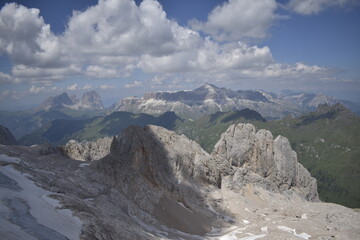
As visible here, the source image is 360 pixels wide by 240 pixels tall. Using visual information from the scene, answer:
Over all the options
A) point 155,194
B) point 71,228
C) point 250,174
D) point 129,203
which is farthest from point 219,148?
point 71,228

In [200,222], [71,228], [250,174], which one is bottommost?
[200,222]

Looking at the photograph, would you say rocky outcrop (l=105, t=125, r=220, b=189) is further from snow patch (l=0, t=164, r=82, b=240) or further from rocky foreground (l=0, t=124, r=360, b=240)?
snow patch (l=0, t=164, r=82, b=240)

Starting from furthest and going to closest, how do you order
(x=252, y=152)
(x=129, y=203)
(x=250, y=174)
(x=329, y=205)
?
(x=252, y=152), (x=250, y=174), (x=329, y=205), (x=129, y=203)

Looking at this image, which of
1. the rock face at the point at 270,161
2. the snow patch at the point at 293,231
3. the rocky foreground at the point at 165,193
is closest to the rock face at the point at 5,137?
the rocky foreground at the point at 165,193

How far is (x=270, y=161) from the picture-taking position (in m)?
130

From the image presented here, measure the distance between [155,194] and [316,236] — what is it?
43.9m

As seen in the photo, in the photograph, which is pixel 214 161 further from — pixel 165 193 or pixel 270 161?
pixel 165 193

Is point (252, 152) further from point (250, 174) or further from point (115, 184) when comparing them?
point (115, 184)

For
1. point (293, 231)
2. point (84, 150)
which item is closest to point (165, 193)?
point (293, 231)

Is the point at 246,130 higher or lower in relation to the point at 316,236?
higher

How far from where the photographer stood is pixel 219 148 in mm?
141125

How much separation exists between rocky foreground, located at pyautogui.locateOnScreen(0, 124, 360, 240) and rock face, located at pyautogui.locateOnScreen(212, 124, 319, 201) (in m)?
0.48

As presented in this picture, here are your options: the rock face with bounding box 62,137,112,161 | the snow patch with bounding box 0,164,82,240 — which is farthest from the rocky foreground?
the rock face with bounding box 62,137,112,161

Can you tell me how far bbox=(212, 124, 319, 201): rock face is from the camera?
128 meters
